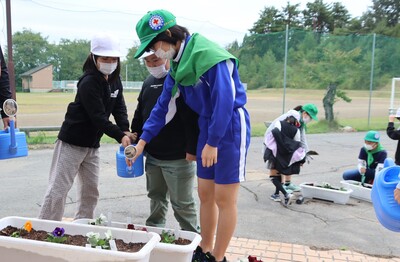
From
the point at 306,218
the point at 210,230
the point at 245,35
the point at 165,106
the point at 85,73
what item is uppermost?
the point at 245,35

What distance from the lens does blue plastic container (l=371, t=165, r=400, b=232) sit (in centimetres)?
239

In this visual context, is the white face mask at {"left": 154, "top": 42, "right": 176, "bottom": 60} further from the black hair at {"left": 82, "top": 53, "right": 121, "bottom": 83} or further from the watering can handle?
the watering can handle

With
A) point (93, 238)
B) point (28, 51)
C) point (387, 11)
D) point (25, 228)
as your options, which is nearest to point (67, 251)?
point (93, 238)

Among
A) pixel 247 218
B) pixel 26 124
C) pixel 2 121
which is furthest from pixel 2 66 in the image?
pixel 26 124

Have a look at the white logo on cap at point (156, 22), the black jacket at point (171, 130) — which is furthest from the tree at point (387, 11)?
the white logo on cap at point (156, 22)

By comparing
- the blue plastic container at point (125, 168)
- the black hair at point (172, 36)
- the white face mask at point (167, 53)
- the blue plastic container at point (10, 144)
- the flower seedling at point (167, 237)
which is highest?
the black hair at point (172, 36)

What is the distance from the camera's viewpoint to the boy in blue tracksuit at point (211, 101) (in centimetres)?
243

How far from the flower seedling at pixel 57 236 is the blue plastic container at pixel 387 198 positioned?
189cm

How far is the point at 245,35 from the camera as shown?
481 inches

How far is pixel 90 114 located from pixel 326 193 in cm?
360

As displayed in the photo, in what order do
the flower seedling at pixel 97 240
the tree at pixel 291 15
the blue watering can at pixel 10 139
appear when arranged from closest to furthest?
the flower seedling at pixel 97 240 < the blue watering can at pixel 10 139 < the tree at pixel 291 15

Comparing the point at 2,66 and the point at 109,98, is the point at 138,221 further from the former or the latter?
the point at 2,66

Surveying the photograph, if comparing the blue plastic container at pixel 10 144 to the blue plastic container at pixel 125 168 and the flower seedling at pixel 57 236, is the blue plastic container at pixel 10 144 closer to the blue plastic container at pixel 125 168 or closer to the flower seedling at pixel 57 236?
the blue plastic container at pixel 125 168

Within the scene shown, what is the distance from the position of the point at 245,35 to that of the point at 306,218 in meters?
8.48
